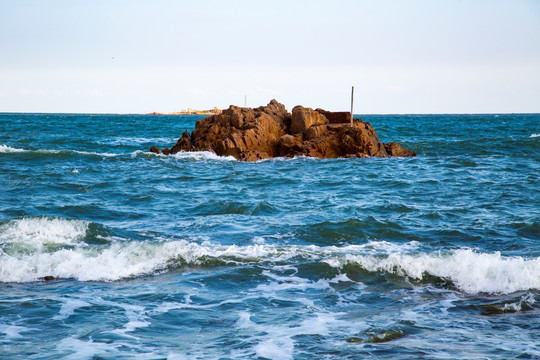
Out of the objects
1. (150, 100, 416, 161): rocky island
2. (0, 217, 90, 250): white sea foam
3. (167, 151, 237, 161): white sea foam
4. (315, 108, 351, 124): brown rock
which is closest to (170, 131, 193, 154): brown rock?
(150, 100, 416, 161): rocky island

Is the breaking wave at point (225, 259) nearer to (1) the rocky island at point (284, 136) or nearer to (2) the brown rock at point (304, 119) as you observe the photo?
(1) the rocky island at point (284, 136)

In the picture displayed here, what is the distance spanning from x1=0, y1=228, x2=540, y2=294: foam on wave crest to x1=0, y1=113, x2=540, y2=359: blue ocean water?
3 cm

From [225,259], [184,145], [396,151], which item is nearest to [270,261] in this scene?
[225,259]

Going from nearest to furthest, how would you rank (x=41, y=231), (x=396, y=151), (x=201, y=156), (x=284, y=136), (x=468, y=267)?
(x=468, y=267) < (x=41, y=231) < (x=201, y=156) < (x=284, y=136) < (x=396, y=151)

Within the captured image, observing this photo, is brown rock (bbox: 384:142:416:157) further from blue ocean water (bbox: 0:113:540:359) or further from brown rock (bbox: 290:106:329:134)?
blue ocean water (bbox: 0:113:540:359)

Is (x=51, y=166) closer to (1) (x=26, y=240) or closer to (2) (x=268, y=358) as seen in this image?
(1) (x=26, y=240)

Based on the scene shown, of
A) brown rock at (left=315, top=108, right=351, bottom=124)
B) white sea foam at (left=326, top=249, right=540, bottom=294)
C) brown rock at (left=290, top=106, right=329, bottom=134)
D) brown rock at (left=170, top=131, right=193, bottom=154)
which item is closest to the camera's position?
white sea foam at (left=326, top=249, right=540, bottom=294)

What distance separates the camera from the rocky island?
2641 cm

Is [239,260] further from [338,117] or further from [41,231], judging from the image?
[338,117]

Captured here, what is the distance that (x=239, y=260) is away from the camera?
9.48 meters

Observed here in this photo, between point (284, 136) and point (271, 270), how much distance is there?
1845 centimetres

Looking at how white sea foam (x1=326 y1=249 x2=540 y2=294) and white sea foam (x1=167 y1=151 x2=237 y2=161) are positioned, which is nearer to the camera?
white sea foam (x1=326 y1=249 x2=540 y2=294)

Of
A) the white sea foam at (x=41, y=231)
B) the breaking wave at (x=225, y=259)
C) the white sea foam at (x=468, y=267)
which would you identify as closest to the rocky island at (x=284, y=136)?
the white sea foam at (x=41, y=231)

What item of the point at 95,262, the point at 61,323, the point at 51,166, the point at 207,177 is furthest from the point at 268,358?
the point at 51,166
